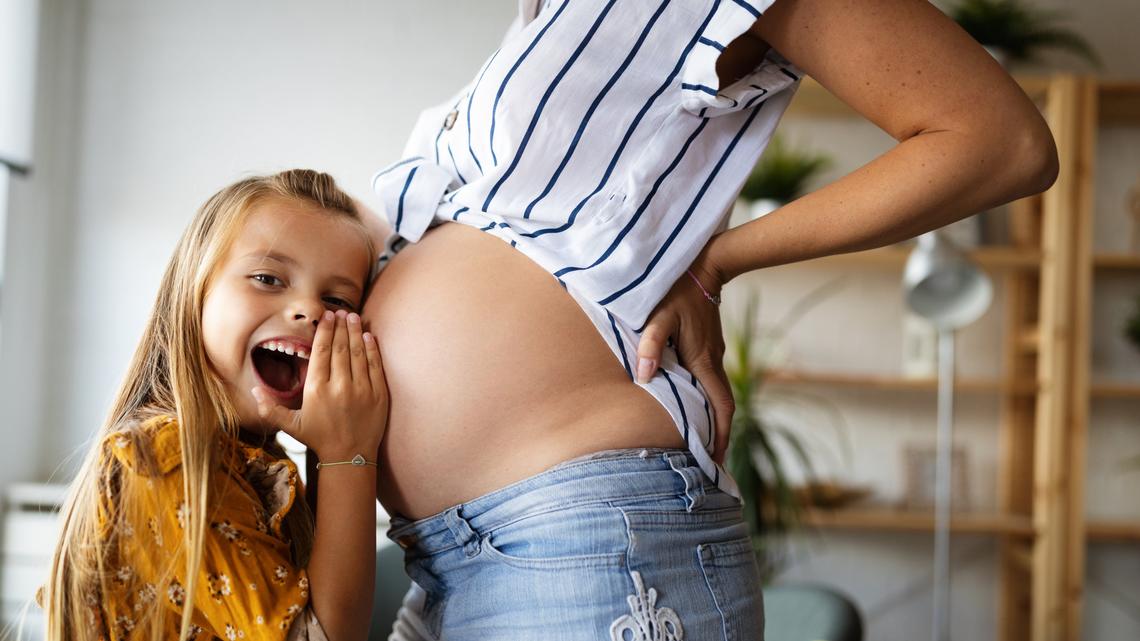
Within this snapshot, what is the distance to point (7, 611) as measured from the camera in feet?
10.4

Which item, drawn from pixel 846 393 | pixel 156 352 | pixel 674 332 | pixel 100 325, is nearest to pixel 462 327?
pixel 674 332

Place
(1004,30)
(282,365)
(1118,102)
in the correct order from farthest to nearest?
(1118,102), (1004,30), (282,365)

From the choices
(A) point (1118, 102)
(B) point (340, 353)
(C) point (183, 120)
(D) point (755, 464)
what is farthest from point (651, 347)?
(C) point (183, 120)

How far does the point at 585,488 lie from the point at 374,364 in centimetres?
25

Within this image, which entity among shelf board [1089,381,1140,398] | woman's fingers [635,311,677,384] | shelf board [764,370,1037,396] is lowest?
shelf board [764,370,1037,396]

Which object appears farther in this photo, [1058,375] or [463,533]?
[1058,375]

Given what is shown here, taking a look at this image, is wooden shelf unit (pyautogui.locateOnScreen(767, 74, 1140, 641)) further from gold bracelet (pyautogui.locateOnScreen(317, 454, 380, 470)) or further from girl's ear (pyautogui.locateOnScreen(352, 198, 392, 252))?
gold bracelet (pyautogui.locateOnScreen(317, 454, 380, 470))

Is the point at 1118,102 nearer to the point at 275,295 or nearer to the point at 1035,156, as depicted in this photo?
the point at 1035,156

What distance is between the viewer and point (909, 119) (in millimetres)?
768

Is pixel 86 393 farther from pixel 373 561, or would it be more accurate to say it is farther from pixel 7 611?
pixel 373 561

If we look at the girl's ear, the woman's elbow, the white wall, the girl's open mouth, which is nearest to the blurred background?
the white wall

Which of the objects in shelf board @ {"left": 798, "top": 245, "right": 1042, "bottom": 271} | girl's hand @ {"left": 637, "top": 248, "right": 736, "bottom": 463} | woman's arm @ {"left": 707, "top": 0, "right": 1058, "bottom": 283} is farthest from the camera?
shelf board @ {"left": 798, "top": 245, "right": 1042, "bottom": 271}

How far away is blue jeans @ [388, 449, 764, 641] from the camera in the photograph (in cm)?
76

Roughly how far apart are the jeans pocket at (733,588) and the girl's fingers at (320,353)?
36 cm
